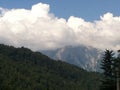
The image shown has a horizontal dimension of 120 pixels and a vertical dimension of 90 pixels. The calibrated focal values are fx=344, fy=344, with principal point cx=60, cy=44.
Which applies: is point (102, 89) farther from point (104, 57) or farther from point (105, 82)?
point (104, 57)

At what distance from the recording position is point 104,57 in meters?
59.5

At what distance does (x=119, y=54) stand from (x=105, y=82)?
16.8 feet

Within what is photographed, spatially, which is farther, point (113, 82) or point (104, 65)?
point (104, 65)

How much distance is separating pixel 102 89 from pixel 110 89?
2.01 m

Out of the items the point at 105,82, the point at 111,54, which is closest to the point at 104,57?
the point at 111,54

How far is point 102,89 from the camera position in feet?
186

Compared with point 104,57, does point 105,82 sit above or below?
below

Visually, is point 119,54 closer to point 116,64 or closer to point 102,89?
point 116,64

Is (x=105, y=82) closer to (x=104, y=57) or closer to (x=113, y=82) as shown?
(x=113, y=82)

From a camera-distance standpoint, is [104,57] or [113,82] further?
[104,57]

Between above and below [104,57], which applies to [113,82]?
below

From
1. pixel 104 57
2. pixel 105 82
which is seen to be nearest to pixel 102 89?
pixel 105 82

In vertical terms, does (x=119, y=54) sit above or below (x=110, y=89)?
above

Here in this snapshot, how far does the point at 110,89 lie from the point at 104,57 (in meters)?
6.65
